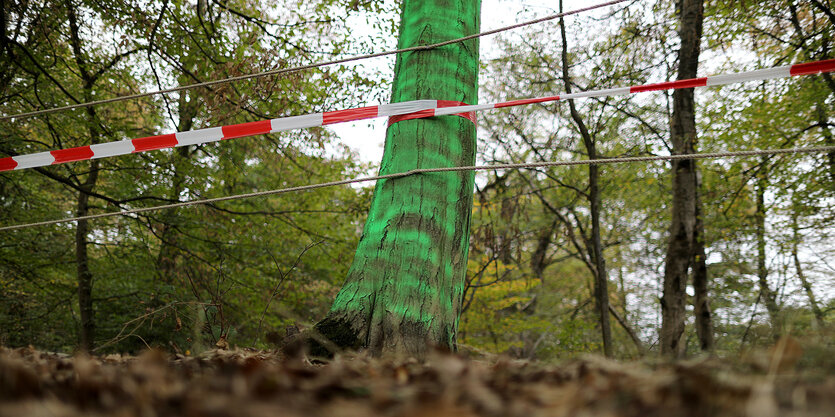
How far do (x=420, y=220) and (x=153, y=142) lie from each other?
2.38 metres

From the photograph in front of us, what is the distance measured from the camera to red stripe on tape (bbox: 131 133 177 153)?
3274 mm

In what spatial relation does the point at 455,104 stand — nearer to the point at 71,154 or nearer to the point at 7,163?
the point at 71,154

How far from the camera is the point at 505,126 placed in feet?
37.0

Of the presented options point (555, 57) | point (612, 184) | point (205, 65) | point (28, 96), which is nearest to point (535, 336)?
point (612, 184)

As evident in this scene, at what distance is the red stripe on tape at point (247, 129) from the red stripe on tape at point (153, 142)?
1.14 ft

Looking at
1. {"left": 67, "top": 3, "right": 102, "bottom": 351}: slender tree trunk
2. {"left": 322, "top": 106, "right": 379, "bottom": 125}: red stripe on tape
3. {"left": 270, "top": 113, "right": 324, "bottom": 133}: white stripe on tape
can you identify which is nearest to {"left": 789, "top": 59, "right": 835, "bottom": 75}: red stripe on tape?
{"left": 322, "top": 106, "right": 379, "bottom": 125}: red stripe on tape

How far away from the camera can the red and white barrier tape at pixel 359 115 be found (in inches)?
91.4

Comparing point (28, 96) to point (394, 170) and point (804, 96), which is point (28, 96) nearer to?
point (394, 170)

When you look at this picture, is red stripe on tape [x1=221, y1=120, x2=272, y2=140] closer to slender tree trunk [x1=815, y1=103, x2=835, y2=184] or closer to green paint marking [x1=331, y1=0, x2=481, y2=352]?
green paint marking [x1=331, y1=0, x2=481, y2=352]

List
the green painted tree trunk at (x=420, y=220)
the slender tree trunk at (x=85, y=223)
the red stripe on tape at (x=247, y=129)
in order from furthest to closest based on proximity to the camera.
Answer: the slender tree trunk at (x=85, y=223) → the red stripe on tape at (x=247, y=129) → the green painted tree trunk at (x=420, y=220)

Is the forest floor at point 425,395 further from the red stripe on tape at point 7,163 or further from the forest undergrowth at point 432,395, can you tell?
the red stripe on tape at point 7,163

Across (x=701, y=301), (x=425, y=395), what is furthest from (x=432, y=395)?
(x=701, y=301)

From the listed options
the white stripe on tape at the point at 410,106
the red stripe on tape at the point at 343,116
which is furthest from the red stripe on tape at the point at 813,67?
the red stripe on tape at the point at 343,116

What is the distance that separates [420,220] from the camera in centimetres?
208
